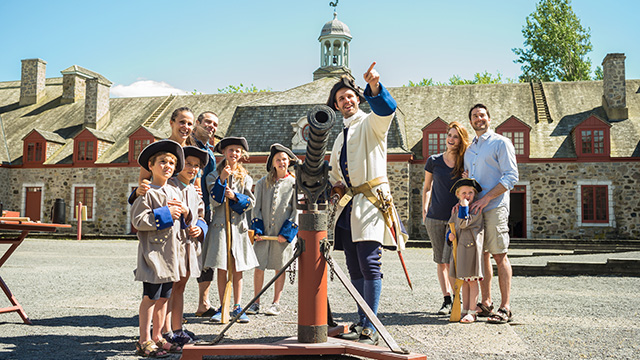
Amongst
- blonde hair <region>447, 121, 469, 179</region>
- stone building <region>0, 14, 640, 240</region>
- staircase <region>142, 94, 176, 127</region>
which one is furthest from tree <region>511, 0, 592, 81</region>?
blonde hair <region>447, 121, 469, 179</region>

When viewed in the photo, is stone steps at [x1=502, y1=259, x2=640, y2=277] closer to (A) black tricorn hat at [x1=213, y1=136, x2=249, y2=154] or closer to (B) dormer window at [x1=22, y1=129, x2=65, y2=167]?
(A) black tricorn hat at [x1=213, y1=136, x2=249, y2=154]

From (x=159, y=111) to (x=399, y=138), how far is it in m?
12.8

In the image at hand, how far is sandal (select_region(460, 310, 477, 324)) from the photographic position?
4.93 meters

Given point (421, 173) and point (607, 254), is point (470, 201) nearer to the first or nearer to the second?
point (607, 254)

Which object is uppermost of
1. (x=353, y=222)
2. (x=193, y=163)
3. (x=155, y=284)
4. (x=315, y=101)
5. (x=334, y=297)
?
(x=315, y=101)

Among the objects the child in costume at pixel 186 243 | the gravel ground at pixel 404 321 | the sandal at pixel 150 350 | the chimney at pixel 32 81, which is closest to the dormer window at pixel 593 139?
the gravel ground at pixel 404 321

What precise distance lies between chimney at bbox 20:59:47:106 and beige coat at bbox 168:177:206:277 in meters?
29.6

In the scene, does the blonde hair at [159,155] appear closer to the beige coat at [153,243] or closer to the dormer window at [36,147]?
the beige coat at [153,243]

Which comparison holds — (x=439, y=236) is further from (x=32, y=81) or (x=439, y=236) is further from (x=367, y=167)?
(x=32, y=81)

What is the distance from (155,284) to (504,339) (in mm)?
2696

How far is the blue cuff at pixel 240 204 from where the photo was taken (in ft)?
16.9

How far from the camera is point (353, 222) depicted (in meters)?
3.91

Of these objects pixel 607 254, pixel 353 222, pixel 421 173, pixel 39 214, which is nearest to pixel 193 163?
pixel 353 222

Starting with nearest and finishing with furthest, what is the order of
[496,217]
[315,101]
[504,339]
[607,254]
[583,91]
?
[504,339]
[496,217]
[607,254]
[315,101]
[583,91]
